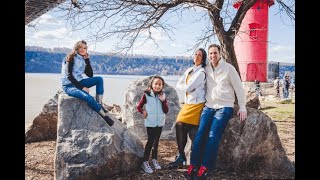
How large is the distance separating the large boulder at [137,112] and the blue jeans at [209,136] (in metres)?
2.33

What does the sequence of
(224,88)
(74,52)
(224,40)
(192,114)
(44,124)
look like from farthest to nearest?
Result: (44,124) → (224,40) → (74,52) → (192,114) → (224,88)

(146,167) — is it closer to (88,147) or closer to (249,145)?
(88,147)

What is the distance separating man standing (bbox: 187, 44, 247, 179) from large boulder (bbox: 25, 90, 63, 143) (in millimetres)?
3307

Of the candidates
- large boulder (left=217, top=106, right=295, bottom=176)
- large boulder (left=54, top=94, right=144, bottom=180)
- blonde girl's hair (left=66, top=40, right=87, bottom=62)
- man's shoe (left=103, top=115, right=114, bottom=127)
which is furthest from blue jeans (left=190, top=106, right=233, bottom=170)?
blonde girl's hair (left=66, top=40, right=87, bottom=62)

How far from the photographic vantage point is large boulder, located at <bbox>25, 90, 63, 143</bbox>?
6.04 meters

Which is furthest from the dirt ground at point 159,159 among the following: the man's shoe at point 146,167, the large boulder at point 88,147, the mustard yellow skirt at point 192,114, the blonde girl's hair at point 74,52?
the blonde girl's hair at point 74,52

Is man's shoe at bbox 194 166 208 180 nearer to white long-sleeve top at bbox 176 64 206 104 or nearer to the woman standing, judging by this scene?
the woman standing

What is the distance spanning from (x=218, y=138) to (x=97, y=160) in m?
1.41

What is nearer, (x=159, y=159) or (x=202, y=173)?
(x=202, y=173)

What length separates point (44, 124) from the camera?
619 cm

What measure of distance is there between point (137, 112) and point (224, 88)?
9.32 feet

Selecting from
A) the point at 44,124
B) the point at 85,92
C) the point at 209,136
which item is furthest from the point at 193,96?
the point at 44,124
